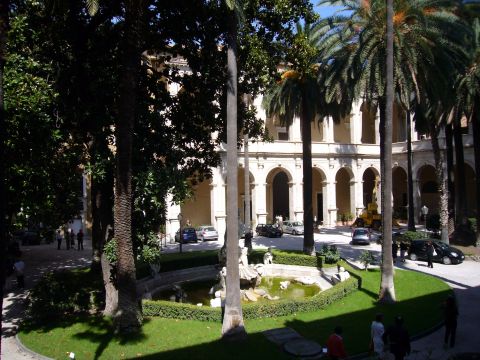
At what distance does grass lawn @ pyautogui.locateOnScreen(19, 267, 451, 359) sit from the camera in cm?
1116

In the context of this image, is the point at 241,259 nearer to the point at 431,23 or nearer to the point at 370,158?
the point at 431,23

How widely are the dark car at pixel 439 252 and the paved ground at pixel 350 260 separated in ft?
1.63

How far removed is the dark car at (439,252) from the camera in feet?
76.3

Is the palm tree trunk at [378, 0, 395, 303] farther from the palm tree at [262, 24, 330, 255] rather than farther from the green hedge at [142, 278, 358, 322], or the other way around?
the palm tree at [262, 24, 330, 255]

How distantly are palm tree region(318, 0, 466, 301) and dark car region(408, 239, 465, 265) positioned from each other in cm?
834

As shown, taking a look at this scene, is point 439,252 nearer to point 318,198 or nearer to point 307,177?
point 307,177

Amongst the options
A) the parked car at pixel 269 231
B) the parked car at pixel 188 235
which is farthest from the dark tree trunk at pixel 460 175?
the parked car at pixel 188 235

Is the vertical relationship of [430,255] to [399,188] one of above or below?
below

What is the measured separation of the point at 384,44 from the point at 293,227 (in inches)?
→ 898

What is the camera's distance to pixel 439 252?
23.7 metres

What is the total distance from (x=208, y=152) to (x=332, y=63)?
864 cm

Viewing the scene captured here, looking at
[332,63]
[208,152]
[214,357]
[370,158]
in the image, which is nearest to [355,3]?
[332,63]

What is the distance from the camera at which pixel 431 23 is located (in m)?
19.9

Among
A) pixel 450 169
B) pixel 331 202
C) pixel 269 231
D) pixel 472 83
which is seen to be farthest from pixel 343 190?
pixel 472 83
